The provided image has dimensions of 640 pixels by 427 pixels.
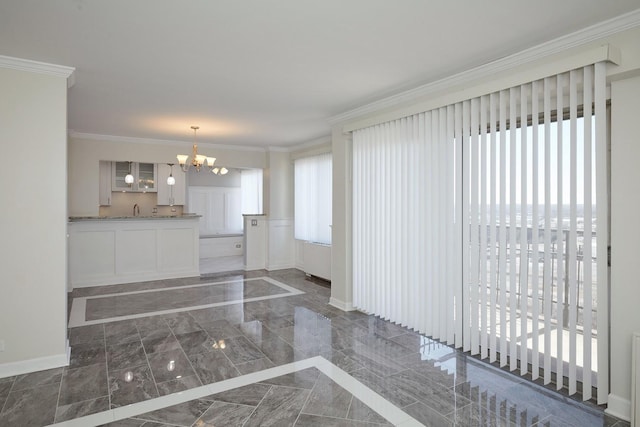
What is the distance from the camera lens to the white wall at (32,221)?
3.13 metres

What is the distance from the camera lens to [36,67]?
→ 322 centimetres

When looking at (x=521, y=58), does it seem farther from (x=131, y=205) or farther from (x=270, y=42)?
(x=131, y=205)

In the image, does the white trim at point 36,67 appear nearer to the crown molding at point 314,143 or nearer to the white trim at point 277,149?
the crown molding at point 314,143

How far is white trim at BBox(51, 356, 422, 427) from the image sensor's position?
2.48 metres

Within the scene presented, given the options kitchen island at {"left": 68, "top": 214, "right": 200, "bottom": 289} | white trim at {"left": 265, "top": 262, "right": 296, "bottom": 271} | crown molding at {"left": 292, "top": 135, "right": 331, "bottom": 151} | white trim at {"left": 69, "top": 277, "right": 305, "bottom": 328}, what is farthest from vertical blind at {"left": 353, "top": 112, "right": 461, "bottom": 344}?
kitchen island at {"left": 68, "top": 214, "right": 200, "bottom": 289}

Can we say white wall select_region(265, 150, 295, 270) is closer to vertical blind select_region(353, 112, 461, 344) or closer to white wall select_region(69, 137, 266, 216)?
white wall select_region(69, 137, 266, 216)

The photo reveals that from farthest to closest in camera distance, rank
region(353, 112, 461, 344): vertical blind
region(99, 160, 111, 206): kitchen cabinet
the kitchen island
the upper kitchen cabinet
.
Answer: the upper kitchen cabinet < region(99, 160, 111, 206): kitchen cabinet < the kitchen island < region(353, 112, 461, 344): vertical blind

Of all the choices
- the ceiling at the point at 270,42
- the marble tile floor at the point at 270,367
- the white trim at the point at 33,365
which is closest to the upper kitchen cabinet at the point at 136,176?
the ceiling at the point at 270,42

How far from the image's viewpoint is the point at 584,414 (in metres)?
2.53

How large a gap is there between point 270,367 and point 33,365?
2.01m

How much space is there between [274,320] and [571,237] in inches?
128

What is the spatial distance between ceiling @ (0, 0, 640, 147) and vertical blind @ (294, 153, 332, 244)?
8.08ft

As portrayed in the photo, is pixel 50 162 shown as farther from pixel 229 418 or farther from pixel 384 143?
pixel 384 143

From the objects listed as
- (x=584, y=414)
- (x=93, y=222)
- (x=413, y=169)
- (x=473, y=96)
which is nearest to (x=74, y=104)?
(x=93, y=222)
